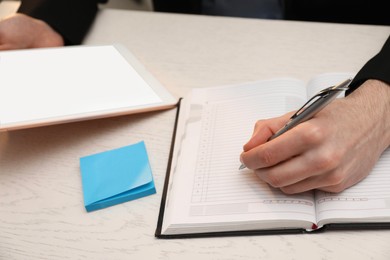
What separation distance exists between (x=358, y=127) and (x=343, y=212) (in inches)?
4.9

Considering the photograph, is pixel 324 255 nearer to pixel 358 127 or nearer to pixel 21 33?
pixel 358 127

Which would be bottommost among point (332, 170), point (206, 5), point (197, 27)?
point (206, 5)

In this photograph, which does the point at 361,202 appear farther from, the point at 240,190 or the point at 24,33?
the point at 24,33

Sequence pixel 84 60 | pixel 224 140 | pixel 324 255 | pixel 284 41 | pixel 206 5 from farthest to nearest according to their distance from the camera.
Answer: pixel 206 5
pixel 284 41
pixel 84 60
pixel 224 140
pixel 324 255

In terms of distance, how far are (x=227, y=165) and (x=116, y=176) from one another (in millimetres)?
176

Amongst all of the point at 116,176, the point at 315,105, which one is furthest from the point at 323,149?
the point at 116,176

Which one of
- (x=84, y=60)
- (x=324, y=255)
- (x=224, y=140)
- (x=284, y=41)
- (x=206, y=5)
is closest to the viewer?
(x=324, y=255)

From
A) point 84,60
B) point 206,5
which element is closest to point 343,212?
point 84,60

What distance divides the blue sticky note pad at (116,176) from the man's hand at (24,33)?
1.24 ft

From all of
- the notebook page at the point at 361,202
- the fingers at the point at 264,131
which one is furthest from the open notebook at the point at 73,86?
the notebook page at the point at 361,202

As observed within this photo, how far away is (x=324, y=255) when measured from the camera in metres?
0.55

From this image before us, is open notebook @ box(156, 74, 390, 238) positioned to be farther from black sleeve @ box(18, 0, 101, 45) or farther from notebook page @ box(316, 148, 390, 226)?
black sleeve @ box(18, 0, 101, 45)

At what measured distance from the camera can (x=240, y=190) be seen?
2.00 feet

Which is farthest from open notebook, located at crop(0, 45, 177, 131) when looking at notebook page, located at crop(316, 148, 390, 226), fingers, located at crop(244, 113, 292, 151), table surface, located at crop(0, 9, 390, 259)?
notebook page, located at crop(316, 148, 390, 226)
